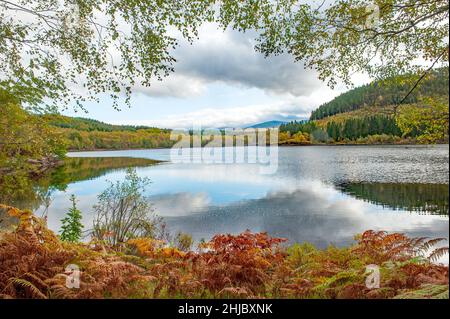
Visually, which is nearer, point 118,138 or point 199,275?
point 199,275

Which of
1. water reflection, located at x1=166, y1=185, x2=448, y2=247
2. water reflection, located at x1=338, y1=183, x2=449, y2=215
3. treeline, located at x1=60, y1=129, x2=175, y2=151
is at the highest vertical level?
treeline, located at x1=60, y1=129, x2=175, y2=151

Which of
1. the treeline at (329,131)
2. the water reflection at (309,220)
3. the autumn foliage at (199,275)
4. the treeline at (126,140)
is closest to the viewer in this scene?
the autumn foliage at (199,275)

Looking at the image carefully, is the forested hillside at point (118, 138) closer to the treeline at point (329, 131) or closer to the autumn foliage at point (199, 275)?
the treeline at point (329, 131)

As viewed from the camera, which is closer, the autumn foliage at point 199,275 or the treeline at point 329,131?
the autumn foliage at point 199,275

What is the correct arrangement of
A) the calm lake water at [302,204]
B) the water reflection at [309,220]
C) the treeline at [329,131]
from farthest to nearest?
the treeline at [329,131] → the calm lake water at [302,204] → the water reflection at [309,220]

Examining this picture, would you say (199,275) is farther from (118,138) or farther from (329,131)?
→ (118,138)

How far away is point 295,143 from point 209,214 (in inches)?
3852

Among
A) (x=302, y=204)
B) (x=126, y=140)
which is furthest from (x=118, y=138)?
(x=302, y=204)

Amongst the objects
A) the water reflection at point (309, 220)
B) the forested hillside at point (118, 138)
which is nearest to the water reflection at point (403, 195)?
the water reflection at point (309, 220)

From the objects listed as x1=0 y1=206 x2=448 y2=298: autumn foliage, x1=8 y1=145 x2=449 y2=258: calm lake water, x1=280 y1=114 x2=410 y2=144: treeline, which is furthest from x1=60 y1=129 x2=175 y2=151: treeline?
x1=0 y1=206 x2=448 y2=298: autumn foliage

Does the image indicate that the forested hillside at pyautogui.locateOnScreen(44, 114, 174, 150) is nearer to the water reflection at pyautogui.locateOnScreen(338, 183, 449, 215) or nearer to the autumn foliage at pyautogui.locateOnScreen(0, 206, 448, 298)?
the water reflection at pyautogui.locateOnScreen(338, 183, 449, 215)

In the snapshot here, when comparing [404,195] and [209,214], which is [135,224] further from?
[404,195]

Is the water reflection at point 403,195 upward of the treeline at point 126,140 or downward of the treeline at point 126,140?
downward
